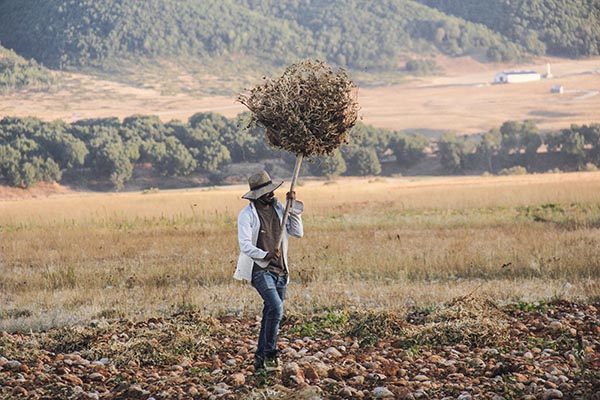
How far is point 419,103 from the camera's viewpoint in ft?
415

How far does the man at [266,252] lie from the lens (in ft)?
28.0

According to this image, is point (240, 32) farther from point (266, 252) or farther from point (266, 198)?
point (266, 252)

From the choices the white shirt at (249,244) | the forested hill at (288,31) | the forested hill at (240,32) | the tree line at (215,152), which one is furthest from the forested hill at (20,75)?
the white shirt at (249,244)

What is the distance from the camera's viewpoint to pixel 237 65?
138 m

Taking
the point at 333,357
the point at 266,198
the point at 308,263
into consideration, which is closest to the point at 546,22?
the point at 308,263

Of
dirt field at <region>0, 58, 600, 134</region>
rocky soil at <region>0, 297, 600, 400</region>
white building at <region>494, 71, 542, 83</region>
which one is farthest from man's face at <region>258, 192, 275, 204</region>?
white building at <region>494, 71, 542, 83</region>

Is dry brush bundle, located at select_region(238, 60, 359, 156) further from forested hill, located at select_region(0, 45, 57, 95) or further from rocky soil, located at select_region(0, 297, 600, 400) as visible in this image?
forested hill, located at select_region(0, 45, 57, 95)

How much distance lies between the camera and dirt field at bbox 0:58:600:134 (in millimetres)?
106125

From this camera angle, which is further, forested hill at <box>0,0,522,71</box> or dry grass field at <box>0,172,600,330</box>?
forested hill at <box>0,0,522,71</box>

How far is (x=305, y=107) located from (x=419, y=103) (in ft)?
391

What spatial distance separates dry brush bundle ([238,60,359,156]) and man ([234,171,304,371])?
1.82ft

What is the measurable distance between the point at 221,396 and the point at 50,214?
1129 inches

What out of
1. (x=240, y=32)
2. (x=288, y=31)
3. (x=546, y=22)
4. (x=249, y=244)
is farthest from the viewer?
(x=546, y=22)

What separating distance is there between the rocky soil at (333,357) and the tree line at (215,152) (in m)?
58.4
